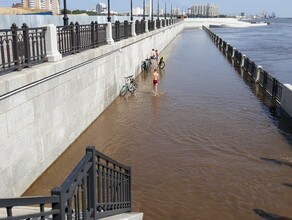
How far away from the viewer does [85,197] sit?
389cm

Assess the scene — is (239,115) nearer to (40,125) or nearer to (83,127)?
(83,127)

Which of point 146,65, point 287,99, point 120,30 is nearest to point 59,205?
point 287,99

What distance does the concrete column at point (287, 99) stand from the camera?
14234 mm

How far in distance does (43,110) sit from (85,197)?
212 inches

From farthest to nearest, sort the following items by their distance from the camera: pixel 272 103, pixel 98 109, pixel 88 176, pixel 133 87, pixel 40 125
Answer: pixel 133 87 < pixel 272 103 < pixel 98 109 < pixel 40 125 < pixel 88 176

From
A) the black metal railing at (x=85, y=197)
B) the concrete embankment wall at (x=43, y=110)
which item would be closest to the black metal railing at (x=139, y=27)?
the concrete embankment wall at (x=43, y=110)

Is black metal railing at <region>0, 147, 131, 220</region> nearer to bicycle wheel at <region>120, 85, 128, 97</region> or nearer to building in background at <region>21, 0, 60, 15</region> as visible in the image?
bicycle wheel at <region>120, 85, 128, 97</region>

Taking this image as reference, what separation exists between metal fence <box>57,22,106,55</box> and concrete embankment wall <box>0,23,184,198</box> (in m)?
0.37

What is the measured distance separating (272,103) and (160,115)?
5.90 metres

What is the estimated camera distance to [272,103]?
1686 centimetres

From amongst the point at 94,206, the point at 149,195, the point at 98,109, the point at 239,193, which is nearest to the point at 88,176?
the point at 94,206

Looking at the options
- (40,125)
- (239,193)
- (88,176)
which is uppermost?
(88,176)

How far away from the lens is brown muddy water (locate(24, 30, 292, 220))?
24.8ft

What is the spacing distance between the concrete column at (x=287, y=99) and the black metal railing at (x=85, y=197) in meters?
9.93
